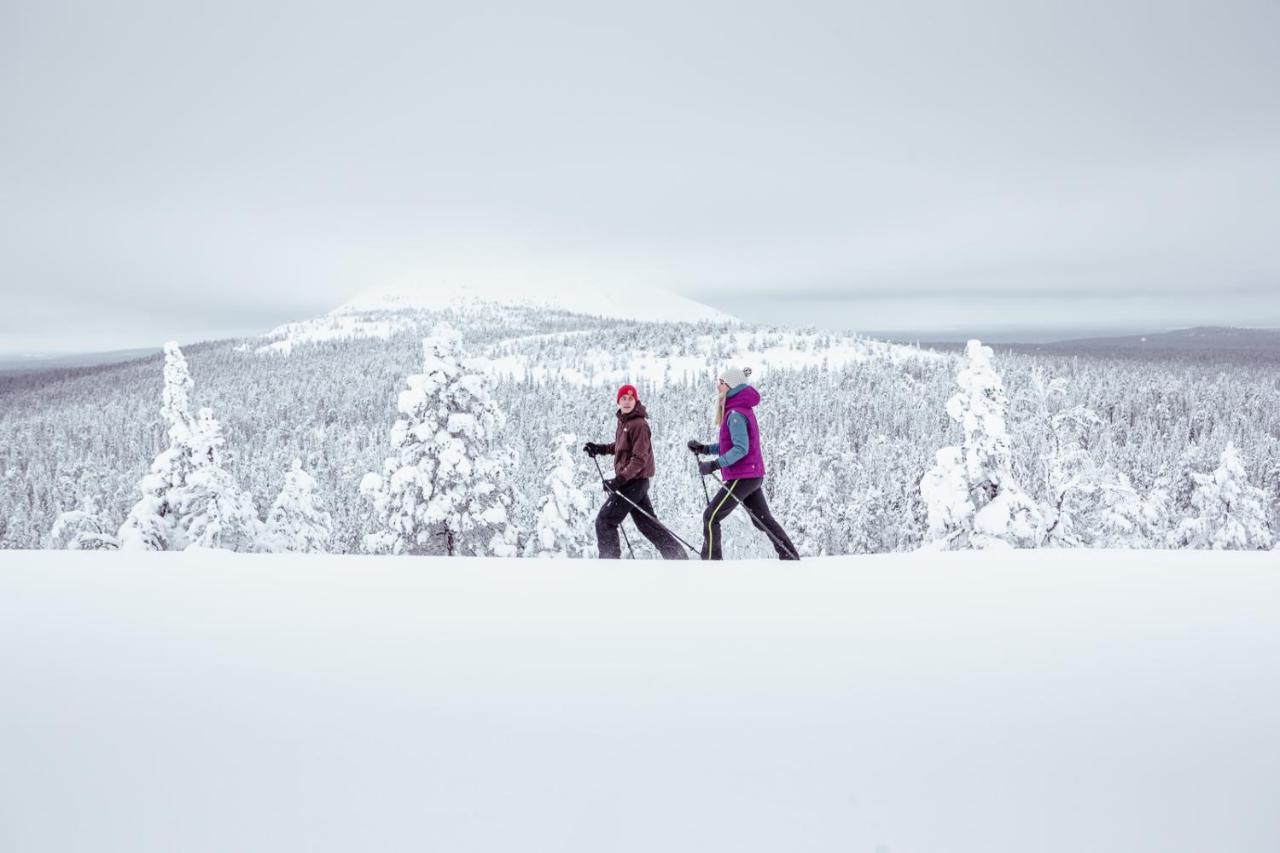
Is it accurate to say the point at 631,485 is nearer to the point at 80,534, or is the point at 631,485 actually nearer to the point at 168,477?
the point at 168,477

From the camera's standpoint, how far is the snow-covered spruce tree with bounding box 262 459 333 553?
19.3 m

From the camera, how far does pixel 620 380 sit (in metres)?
167

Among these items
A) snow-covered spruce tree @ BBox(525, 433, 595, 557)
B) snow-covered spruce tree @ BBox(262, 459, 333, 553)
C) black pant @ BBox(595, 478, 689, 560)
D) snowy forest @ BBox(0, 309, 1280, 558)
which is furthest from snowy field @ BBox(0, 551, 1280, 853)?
snow-covered spruce tree @ BBox(262, 459, 333, 553)

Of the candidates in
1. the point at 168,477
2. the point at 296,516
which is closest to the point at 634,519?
the point at 168,477

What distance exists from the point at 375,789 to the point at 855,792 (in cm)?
175

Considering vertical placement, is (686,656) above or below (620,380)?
below

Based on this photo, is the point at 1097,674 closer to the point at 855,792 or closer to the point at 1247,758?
the point at 1247,758

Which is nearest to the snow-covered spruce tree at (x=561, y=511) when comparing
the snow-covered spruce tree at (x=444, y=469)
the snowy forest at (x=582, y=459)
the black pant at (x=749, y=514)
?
the snowy forest at (x=582, y=459)

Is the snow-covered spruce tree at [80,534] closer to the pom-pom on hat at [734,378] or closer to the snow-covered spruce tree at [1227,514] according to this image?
the pom-pom on hat at [734,378]

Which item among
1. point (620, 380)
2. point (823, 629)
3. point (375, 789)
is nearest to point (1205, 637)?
point (823, 629)

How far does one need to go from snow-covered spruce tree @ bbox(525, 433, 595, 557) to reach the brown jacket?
12719 mm

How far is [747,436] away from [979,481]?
12.4m

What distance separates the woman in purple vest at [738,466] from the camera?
6.32 metres

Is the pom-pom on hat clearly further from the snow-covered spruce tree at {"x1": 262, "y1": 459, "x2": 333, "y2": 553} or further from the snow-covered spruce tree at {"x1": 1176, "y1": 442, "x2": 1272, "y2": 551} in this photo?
the snow-covered spruce tree at {"x1": 1176, "y1": 442, "x2": 1272, "y2": 551}
